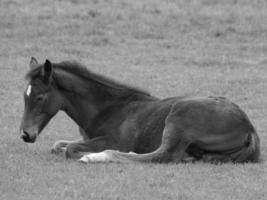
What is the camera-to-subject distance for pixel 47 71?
1067 cm

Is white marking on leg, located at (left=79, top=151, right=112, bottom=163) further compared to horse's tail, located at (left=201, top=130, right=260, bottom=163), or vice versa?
horse's tail, located at (left=201, top=130, right=260, bottom=163)

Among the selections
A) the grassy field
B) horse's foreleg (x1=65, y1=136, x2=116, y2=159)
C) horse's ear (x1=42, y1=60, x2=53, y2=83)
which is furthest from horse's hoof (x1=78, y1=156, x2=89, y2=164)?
horse's ear (x1=42, y1=60, x2=53, y2=83)

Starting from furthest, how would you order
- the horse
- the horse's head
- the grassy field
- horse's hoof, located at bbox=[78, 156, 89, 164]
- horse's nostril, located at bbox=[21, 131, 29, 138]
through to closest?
the horse's head, horse's nostril, located at bbox=[21, 131, 29, 138], the horse, horse's hoof, located at bbox=[78, 156, 89, 164], the grassy field

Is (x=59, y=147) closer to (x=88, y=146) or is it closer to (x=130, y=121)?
(x=88, y=146)

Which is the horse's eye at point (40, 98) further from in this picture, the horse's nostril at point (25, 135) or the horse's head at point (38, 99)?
the horse's nostril at point (25, 135)

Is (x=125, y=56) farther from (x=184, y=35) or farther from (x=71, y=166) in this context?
(x=71, y=166)

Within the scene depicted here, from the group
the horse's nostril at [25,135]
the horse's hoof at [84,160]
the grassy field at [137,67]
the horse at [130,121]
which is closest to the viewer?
the grassy field at [137,67]

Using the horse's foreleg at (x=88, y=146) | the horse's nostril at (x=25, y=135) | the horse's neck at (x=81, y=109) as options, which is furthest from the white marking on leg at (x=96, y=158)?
the horse's neck at (x=81, y=109)

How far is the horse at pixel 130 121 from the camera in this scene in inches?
401

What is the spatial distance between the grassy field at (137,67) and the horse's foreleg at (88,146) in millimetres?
203

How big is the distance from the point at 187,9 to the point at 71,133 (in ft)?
43.1

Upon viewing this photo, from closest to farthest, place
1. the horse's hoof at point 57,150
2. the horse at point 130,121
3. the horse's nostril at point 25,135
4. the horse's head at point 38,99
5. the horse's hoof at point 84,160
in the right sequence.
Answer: the horse's hoof at point 84,160
the horse at point 130,121
the horse's nostril at point 25,135
the horse's head at point 38,99
the horse's hoof at point 57,150

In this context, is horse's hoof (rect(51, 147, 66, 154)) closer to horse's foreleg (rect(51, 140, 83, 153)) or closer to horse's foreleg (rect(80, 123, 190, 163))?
horse's foreleg (rect(51, 140, 83, 153))

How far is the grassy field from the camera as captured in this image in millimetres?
8773
